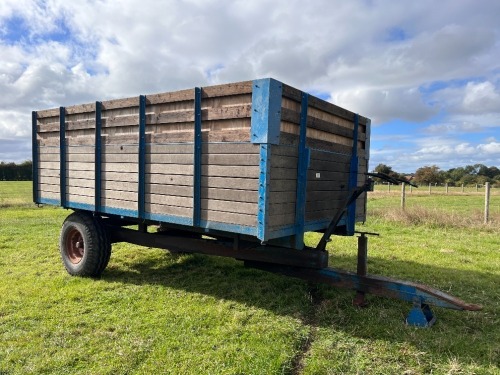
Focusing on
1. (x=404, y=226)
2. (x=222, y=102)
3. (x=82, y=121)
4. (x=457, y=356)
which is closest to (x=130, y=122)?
(x=82, y=121)

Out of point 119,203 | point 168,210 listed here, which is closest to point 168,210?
point 168,210

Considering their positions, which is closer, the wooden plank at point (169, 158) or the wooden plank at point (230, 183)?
the wooden plank at point (230, 183)

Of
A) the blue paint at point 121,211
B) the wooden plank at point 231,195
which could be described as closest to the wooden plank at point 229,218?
the wooden plank at point 231,195

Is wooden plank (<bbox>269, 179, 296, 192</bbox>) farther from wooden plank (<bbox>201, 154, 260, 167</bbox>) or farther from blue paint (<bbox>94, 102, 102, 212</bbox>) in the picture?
blue paint (<bbox>94, 102, 102, 212</bbox>)

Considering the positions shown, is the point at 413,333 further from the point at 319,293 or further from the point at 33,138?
the point at 33,138

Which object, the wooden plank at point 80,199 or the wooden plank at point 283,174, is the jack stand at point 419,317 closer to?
the wooden plank at point 283,174

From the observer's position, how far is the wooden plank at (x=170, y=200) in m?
4.16

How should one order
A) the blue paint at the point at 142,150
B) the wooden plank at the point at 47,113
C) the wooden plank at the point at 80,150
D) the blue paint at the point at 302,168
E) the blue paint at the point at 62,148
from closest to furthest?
1. the blue paint at the point at 302,168
2. the blue paint at the point at 142,150
3. the wooden plank at the point at 80,150
4. the blue paint at the point at 62,148
5. the wooden plank at the point at 47,113

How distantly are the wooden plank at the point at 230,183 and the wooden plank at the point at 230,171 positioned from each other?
0.04 meters

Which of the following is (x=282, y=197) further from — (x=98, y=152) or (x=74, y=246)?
(x=74, y=246)

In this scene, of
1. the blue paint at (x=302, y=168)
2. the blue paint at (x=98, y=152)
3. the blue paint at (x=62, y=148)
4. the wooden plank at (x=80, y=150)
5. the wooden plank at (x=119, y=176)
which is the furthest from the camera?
the blue paint at (x=62, y=148)

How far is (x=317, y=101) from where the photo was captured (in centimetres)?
411

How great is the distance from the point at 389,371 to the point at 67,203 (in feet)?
16.0

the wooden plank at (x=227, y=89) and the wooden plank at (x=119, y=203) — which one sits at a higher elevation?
the wooden plank at (x=227, y=89)
